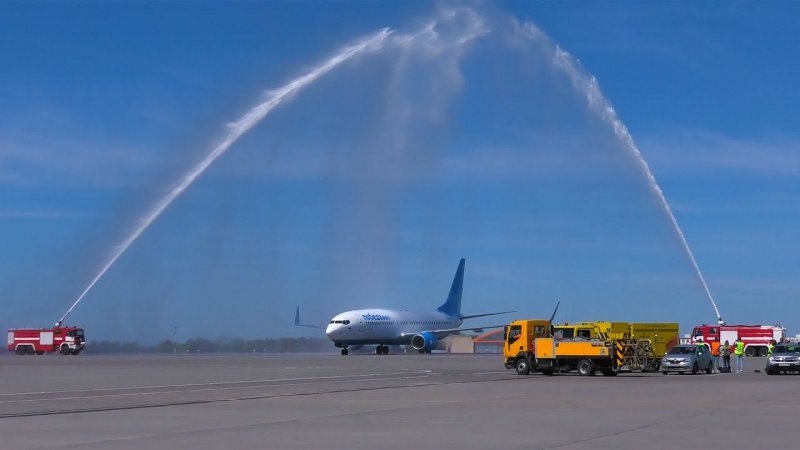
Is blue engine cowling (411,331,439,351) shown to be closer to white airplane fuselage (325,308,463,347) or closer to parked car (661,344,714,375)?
white airplane fuselage (325,308,463,347)

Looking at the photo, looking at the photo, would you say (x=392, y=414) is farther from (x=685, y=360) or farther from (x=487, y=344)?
(x=487, y=344)

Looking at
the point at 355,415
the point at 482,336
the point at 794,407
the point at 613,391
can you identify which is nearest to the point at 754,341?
the point at 613,391

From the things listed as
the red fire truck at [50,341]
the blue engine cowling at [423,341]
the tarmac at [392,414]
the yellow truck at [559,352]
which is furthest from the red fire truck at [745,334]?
the red fire truck at [50,341]

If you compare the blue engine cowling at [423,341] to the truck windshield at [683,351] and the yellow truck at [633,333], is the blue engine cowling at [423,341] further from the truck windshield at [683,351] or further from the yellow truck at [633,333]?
the truck windshield at [683,351]

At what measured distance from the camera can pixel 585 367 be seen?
45000 millimetres

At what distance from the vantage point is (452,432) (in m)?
19.6

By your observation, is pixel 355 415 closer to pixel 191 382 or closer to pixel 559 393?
pixel 559 393

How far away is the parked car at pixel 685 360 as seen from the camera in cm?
4891

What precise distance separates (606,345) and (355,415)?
922 inches

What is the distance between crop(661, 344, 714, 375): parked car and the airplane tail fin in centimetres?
7003

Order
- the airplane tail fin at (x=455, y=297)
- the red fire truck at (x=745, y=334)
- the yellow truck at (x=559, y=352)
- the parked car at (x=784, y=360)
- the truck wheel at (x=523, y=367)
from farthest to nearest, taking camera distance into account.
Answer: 1. the airplane tail fin at (x=455, y=297)
2. the red fire truck at (x=745, y=334)
3. the parked car at (x=784, y=360)
4. the truck wheel at (x=523, y=367)
5. the yellow truck at (x=559, y=352)

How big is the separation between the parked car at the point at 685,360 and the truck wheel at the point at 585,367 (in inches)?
231

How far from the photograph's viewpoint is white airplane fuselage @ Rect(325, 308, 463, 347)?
9625 cm

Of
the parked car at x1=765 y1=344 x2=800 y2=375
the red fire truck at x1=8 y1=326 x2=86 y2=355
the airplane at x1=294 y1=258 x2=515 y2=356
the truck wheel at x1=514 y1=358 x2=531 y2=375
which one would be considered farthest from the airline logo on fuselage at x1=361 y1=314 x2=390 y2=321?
the parked car at x1=765 y1=344 x2=800 y2=375
